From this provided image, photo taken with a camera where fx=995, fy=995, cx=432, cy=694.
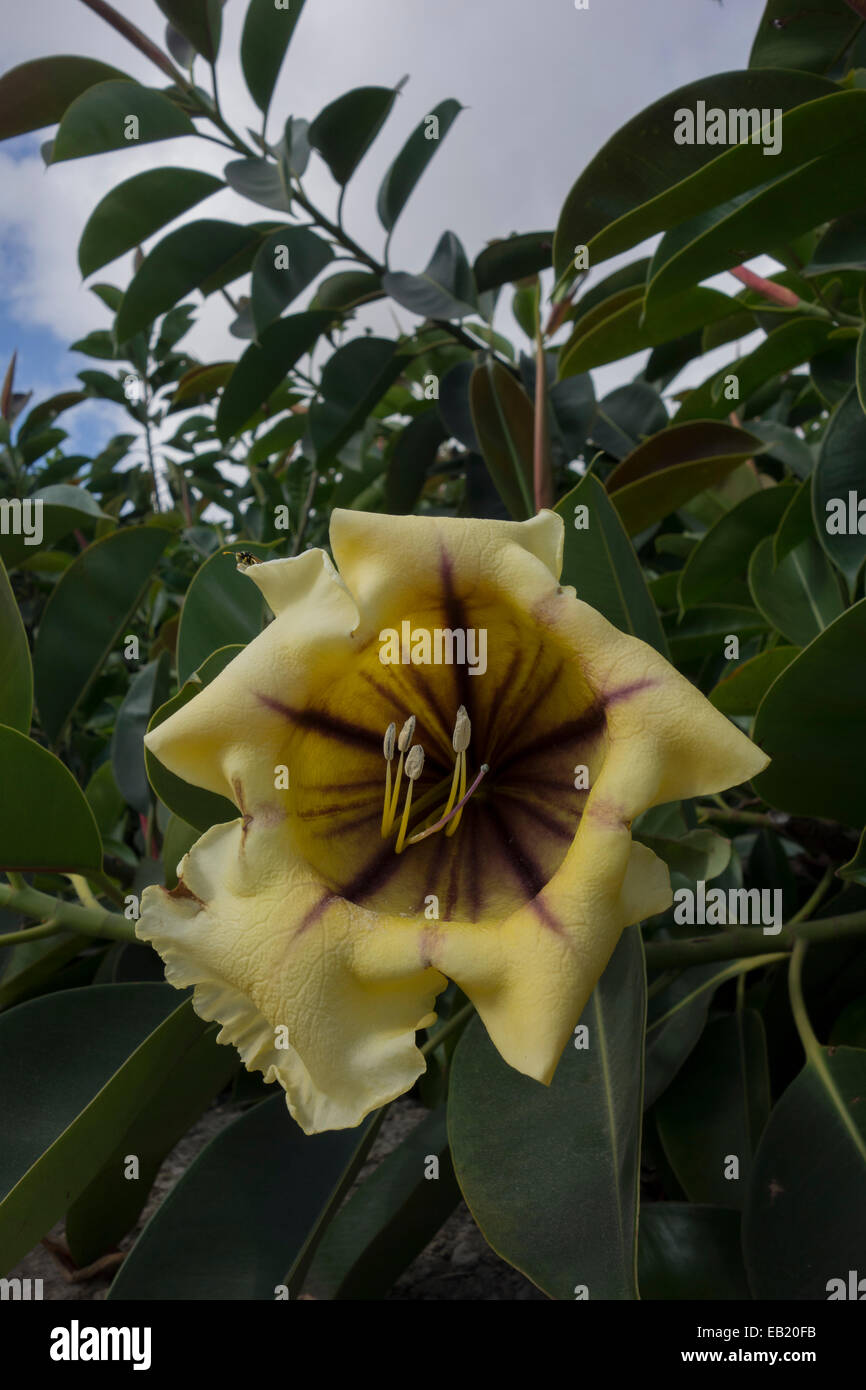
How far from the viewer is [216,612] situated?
1.15 m

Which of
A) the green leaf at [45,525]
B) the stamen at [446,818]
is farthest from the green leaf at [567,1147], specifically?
the green leaf at [45,525]

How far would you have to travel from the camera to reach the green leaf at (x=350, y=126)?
200cm

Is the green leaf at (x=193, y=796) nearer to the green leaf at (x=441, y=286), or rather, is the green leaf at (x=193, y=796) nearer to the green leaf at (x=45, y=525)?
the green leaf at (x=45, y=525)

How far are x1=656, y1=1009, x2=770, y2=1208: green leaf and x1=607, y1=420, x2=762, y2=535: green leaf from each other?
2.56 ft

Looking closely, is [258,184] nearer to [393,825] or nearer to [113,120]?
[113,120]

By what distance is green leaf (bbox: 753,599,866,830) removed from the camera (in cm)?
96

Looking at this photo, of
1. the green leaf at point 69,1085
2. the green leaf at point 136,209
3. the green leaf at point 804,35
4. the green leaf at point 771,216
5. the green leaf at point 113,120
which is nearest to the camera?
the green leaf at point 69,1085

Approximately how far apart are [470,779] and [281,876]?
0.88ft

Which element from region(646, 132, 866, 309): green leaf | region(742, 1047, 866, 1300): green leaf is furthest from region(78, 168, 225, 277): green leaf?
region(742, 1047, 866, 1300): green leaf

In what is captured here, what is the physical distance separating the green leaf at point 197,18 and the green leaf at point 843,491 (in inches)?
60.4

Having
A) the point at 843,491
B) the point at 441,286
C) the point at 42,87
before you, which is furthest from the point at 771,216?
the point at 42,87

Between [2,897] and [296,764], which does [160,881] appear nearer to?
[2,897]

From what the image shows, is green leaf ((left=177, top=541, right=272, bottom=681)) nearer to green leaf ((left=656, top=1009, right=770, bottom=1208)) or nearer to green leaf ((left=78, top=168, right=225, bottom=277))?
green leaf ((left=656, top=1009, right=770, bottom=1208))

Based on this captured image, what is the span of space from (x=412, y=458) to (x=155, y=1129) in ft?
5.33
